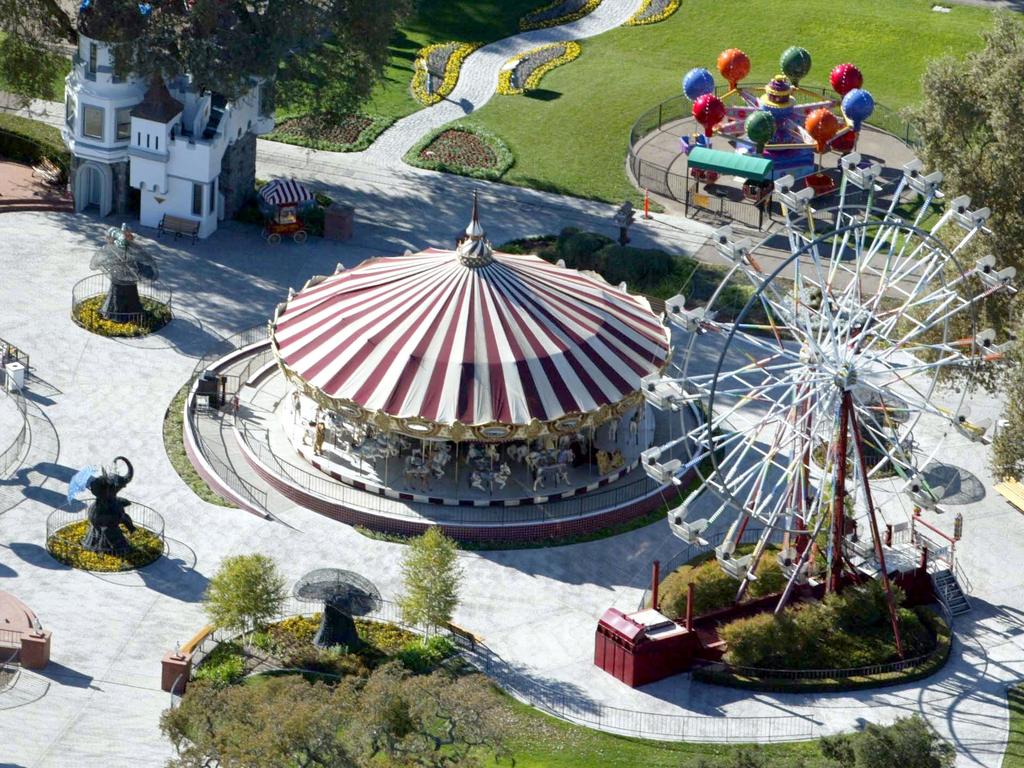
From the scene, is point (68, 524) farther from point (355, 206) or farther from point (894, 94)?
point (894, 94)

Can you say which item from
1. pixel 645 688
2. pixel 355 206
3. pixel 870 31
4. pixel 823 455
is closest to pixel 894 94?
pixel 870 31

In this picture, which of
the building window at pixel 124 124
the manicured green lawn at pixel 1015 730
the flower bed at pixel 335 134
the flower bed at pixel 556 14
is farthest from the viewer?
the flower bed at pixel 556 14

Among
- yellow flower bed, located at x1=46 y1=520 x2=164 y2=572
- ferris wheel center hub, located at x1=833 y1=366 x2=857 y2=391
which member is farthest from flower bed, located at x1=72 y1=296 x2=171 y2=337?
ferris wheel center hub, located at x1=833 y1=366 x2=857 y2=391

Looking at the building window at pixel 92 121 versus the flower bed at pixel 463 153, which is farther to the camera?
the flower bed at pixel 463 153

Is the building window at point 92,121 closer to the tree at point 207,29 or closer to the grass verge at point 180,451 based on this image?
the tree at point 207,29

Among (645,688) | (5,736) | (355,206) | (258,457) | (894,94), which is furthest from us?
(894,94)

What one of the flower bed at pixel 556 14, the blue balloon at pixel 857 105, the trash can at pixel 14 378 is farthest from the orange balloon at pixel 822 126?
the trash can at pixel 14 378
